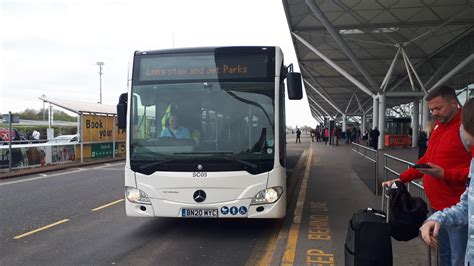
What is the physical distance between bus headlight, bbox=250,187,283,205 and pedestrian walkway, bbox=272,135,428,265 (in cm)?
60

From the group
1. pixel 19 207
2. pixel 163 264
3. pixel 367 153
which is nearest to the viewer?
pixel 163 264

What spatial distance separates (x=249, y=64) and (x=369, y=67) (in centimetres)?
3356

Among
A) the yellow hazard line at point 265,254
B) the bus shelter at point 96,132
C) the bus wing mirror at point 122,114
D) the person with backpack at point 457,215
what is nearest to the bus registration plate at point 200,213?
the yellow hazard line at point 265,254

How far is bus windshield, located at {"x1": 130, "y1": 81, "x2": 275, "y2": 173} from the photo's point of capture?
5.61 meters

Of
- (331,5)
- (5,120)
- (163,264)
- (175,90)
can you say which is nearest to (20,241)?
(163,264)

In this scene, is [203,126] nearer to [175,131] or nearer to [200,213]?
[175,131]

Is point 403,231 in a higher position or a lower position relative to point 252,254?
Answer: higher

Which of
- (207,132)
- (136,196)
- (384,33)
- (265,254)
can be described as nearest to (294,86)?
(207,132)

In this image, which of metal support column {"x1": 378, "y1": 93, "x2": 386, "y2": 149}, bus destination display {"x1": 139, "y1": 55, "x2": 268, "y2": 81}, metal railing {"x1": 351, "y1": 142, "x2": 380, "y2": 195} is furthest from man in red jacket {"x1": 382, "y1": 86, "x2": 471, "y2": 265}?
metal support column {"x1": 378, "y1": 93, "x2": 386, "y2": 149}

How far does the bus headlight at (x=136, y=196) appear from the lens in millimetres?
5719

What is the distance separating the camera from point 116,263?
15.8 feet

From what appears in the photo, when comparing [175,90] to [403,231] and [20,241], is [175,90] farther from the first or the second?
[403,231]

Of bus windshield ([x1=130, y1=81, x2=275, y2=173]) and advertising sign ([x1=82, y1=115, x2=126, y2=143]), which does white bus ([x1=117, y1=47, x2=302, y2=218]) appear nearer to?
bus windshield ([x1=130, y1=81, x2=275, y2=173])

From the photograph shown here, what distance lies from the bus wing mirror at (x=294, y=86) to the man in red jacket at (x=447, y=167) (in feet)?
8.45
